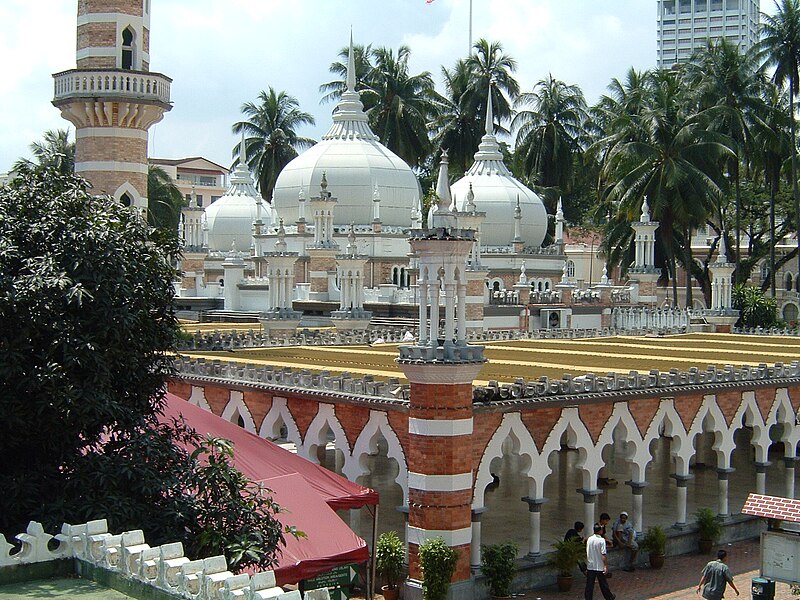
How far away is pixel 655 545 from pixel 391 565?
17.6 ft

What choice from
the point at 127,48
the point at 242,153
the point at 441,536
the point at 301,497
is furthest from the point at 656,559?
the point at 242,153

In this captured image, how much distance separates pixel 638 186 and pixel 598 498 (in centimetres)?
3024

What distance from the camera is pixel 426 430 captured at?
18812 mm

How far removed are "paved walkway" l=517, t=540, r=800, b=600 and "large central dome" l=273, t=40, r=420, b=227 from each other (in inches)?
1331

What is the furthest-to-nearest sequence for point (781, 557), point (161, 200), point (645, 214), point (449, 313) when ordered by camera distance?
point (161, 200), point (645, 214), point (449, 313), point (781, 557)

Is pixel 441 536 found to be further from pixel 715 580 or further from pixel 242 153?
pixel 242 153

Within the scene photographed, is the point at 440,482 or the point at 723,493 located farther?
the point at 723,493

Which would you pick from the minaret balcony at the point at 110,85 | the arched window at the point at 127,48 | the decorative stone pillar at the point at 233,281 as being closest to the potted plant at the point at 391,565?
the minaret balcony at the point at 110,85

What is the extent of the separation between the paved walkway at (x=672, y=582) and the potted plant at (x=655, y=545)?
159 millimetres

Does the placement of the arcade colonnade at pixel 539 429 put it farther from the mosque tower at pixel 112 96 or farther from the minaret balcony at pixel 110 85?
the minaret balcony at pixel 110 85

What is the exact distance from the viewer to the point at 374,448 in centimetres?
2064

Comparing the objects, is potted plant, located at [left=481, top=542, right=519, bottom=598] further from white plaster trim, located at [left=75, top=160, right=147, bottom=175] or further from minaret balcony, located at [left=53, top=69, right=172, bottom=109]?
minaret balcony, located at [left=53, top=69, right=172, bottom=109]

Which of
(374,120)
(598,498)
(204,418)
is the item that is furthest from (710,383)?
(374,120)

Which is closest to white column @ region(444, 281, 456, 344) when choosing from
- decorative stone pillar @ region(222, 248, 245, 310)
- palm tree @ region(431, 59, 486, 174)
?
decorative stone pillar @ region(222, 248, 245, 310)
